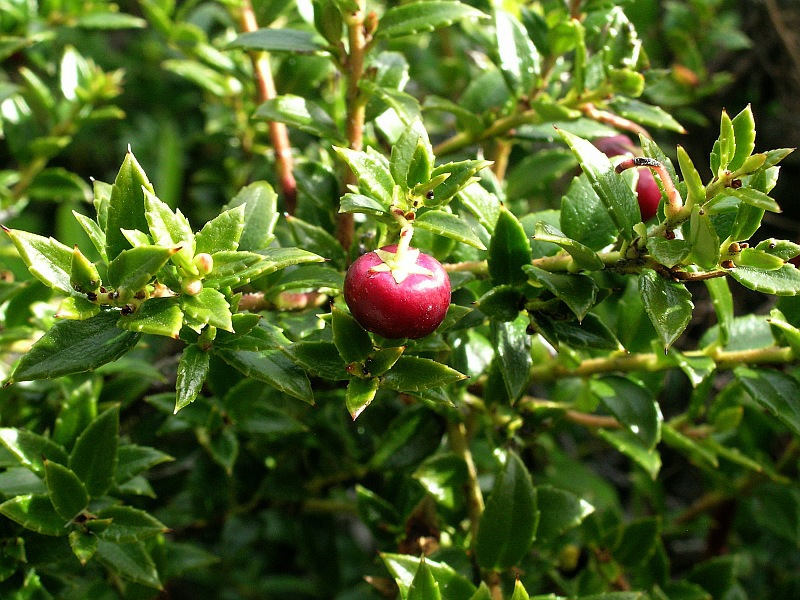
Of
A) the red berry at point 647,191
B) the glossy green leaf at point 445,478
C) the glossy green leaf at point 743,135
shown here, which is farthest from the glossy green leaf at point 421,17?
the glossy green leaf at point 445,478

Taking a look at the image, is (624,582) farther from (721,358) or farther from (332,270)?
(332,270)

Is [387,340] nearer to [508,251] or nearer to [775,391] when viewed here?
[508,251]

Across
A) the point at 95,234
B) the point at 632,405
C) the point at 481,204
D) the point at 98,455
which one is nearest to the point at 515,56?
the point at 481,204

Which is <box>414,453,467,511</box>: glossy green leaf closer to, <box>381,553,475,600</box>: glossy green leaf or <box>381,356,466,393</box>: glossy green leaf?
<box>381,553,475,600</box>: glossy green leaf

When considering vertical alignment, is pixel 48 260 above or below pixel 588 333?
above

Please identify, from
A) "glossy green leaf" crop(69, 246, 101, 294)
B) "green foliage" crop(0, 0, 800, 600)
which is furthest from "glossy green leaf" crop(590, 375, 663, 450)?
"glossy green leaf" crop(69, 246, 101, 294)

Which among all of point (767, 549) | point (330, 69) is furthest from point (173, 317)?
point (767, 549)

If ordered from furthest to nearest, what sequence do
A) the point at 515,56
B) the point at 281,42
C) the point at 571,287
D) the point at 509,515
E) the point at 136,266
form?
the point at 515,56, the point at 281,42, the point at 509,515, the point at 571,287, the point at 136,266
